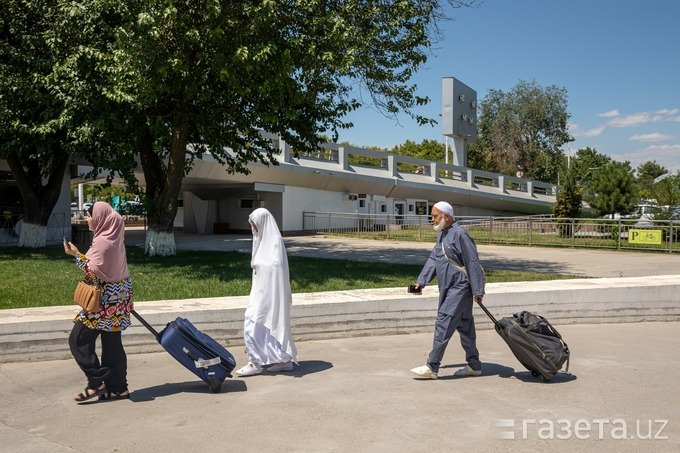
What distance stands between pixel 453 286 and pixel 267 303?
→ 184 cm

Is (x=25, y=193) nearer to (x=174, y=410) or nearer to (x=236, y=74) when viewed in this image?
(x=236, y=74)

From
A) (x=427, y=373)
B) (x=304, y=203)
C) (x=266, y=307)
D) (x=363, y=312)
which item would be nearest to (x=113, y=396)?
(x=266, y=307)

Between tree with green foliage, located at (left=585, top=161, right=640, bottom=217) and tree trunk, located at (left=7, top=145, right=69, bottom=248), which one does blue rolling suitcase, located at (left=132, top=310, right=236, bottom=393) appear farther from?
tree with green foliage, located at (left=585, top=161, right=640, bottom=217)

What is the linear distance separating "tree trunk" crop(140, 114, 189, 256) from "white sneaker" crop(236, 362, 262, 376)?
9680 millimetres

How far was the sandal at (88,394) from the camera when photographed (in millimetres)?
→ 5660

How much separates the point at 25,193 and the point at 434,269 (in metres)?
17.2

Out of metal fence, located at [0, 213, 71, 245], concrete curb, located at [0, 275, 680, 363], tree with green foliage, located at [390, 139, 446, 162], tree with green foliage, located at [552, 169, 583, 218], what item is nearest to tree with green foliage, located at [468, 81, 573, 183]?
tree with green foliage, located at [390, 139, 446, 162]

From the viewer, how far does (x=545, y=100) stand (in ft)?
204

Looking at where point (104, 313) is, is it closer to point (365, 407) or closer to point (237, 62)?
point (365, 407)

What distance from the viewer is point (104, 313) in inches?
220

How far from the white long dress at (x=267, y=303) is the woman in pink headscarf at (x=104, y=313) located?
1.28 m

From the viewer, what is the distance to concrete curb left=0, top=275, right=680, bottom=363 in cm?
712

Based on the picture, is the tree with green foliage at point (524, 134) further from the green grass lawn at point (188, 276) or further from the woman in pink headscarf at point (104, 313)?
the woman in pink headscarf at point (104, 313)

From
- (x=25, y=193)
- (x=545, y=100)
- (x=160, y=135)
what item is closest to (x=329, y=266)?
(x=160, y=135)
